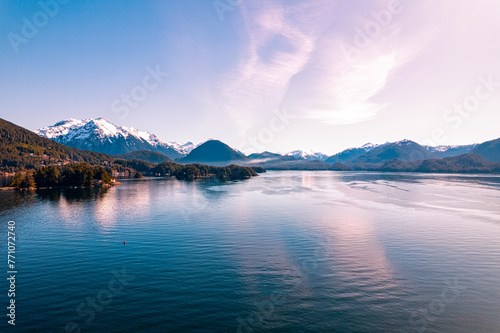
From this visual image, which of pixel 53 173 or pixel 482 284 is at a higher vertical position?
pixel 53 173

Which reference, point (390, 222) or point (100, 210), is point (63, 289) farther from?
point (390, 222)

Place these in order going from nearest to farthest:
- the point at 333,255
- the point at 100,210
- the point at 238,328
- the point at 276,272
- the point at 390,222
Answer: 1. the point at 238,328
2. the point at 276,272
3. the point at 333,255
4. the point at 390,222
5. the point at 100,210

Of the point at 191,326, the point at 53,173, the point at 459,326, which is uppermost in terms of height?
the point at 53,173

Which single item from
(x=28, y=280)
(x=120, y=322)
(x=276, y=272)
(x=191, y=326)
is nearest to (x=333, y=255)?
(x=276, y=272)

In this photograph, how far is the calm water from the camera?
81.9ft

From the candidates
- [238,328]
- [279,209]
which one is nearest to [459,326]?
[238,328]

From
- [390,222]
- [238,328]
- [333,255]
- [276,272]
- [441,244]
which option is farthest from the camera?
[390,222]

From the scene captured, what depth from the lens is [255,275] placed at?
34.6 meters

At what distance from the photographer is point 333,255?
4278 cm

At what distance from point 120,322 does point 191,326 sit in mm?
7115

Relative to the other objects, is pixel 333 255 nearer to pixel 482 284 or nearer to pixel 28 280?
pixel 482 284

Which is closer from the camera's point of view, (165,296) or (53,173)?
(165,296)

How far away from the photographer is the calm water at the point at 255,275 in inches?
982

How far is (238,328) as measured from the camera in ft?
77.8
